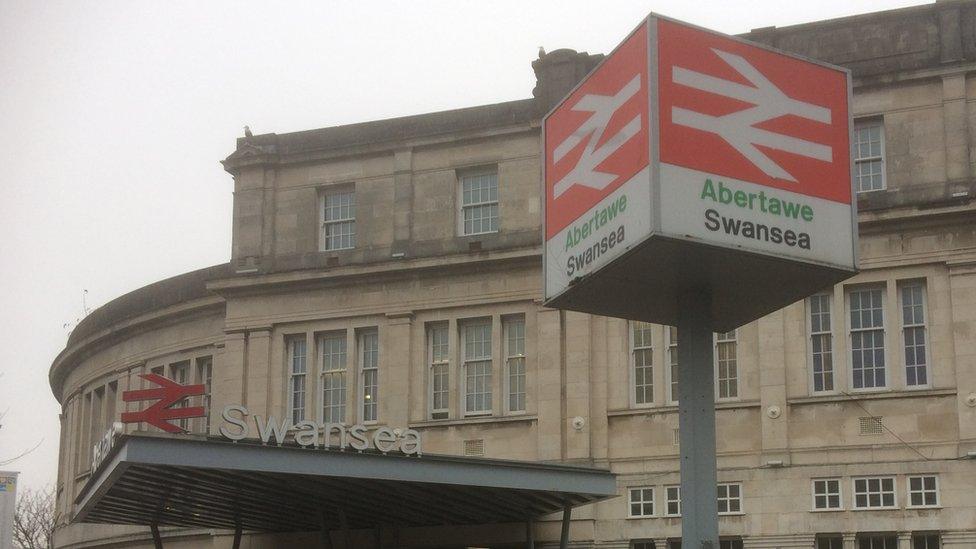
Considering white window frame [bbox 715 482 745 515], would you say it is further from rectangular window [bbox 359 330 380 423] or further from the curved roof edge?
the curved roof edge

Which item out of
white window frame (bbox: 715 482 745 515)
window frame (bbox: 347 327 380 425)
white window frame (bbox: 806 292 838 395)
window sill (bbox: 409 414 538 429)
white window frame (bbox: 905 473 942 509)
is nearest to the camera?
white window frame (bbox: 905 473 942 509)

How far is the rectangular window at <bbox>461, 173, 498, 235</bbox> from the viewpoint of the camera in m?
41.7

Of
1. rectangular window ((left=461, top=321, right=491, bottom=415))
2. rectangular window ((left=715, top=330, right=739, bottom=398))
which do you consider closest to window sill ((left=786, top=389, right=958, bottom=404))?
rectangular window ((left=715, top=330, right=739, bottom=398))

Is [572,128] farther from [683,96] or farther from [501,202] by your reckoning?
[501,202]

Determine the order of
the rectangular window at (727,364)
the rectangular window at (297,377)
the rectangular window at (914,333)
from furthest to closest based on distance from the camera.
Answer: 1. the rectangular window at (297,377)
2. the rectangular window at (727,364)
3. the rectangular window at (914,333)

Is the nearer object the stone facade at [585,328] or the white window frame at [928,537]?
the white window frame at [928,537]

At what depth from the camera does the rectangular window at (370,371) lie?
4191 cm

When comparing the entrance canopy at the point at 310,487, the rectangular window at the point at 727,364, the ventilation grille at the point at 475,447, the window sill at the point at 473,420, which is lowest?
the entrance canopy at the point at 310,487

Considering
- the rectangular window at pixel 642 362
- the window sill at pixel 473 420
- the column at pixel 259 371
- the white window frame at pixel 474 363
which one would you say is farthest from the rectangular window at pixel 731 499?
the column at pixel 259 371

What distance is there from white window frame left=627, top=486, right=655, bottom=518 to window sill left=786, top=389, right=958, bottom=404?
4.20 metres

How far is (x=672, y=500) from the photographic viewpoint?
37.8 m

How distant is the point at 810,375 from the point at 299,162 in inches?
630

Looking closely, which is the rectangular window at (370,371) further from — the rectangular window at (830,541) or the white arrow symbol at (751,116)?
the white arrow symbol at (751,116)

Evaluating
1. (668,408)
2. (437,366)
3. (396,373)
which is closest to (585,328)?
(668,408)
